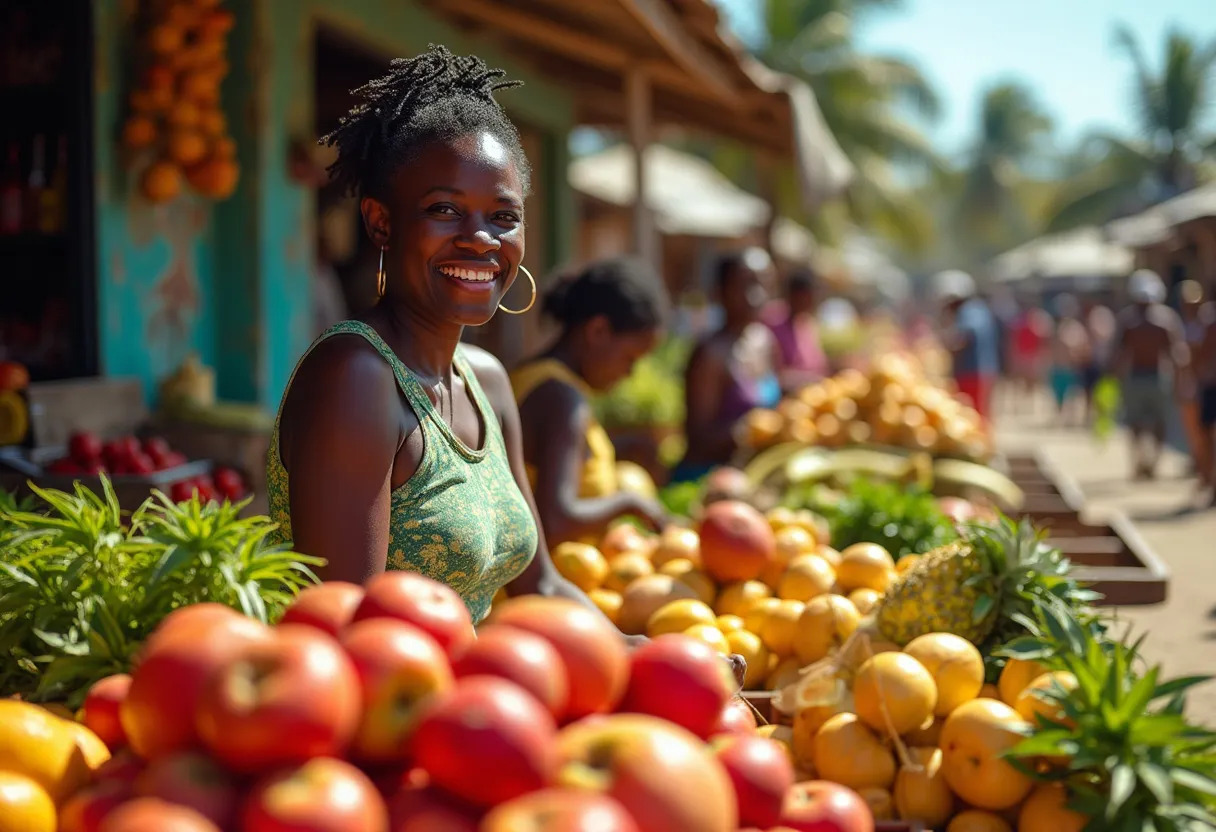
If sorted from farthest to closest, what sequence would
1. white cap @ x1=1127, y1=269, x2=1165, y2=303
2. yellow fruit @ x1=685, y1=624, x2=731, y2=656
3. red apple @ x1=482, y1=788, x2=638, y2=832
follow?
white cap @ x1=1127, y1=269, x2=1165, y2=303
yellow fruit @ x1=685, y1=624, x2=731, y2=656
red apple @ x1=482, y1=788, x2=638, y2=832

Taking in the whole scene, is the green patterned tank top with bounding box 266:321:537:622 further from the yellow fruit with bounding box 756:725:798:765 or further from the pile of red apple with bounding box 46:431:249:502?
the pile of red apple with bounding box 46:431:249:502

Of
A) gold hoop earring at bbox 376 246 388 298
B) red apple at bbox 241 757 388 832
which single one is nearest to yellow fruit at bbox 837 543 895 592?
gold hoop earring at bbox 376 246 388 298

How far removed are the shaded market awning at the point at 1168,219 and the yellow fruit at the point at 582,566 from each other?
17621 millimetres

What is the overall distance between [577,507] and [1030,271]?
1382 inches

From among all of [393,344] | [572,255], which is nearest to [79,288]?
[393,344]

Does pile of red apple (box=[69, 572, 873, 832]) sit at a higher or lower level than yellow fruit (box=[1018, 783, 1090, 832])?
higher

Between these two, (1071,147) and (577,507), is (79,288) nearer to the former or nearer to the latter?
(577,507)

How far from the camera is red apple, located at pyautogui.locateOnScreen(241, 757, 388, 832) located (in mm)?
Answer: 1170

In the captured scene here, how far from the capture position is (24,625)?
1815 millimetres

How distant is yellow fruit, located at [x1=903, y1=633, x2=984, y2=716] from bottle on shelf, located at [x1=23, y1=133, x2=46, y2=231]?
4.91 meters

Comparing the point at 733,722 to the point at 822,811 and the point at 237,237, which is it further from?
the point at 237,237

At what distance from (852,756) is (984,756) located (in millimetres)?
252

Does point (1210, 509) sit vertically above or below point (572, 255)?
below

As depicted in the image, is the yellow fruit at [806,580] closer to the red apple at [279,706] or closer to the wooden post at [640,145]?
the red apple at [279,706]
